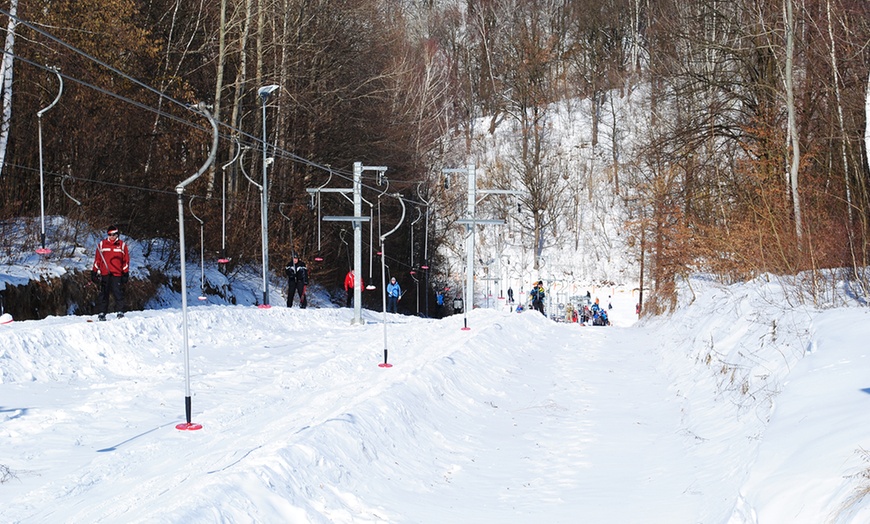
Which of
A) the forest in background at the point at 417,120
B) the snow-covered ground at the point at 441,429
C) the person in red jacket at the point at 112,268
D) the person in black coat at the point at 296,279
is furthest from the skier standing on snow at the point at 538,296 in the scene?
the person in red jacket at the point at 112,268

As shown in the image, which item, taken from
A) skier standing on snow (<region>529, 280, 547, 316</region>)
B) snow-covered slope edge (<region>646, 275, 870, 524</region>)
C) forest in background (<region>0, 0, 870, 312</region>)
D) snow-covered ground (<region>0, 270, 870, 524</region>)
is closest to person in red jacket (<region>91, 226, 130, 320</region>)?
snow-covered ground (<region>0, 270, 870, 524</region>)

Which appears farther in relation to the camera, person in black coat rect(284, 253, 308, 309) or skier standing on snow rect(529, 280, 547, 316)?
skier standing on snow rect(529, 280, 547, 316)

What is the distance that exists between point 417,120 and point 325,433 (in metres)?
50.6

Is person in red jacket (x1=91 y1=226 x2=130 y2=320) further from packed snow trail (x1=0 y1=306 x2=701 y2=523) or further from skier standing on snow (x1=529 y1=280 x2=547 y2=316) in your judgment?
skier standing on snow (x1=529 y1=280 x2=547 y2=316)

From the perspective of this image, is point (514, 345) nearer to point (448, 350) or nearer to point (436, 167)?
point (448, 350)

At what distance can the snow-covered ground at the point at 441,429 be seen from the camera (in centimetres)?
702

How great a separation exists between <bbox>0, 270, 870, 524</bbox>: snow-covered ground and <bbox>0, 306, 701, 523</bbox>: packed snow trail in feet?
0.12

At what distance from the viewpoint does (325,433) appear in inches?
340

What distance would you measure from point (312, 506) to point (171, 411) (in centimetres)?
589

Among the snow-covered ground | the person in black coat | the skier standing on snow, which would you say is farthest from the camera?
the skier standing on snow

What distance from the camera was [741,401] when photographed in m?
11.0

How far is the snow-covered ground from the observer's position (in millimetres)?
7020

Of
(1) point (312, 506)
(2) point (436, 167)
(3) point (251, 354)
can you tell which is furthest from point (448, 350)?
(2) point (436, 167)

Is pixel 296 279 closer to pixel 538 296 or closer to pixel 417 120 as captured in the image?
pixel 538 296
